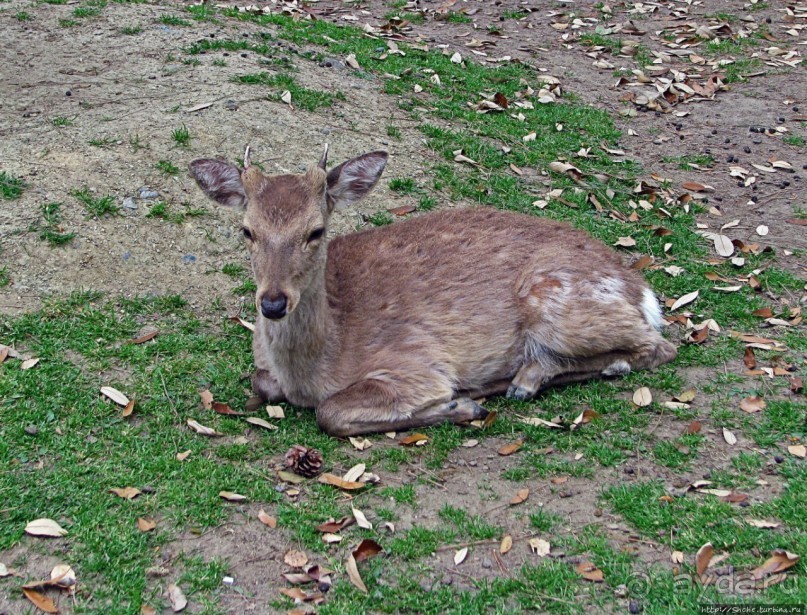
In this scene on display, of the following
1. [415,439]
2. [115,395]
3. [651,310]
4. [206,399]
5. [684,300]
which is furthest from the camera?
[684,300]

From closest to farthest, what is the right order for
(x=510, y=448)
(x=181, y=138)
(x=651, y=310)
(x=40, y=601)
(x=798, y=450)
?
(x=40, y=601)
(x=798, y=450)
(x=510, y=448)
(x=651, y=310)
(x=181, y=138)

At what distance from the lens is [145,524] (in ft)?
15.2

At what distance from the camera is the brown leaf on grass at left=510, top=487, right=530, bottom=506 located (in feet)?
16.2

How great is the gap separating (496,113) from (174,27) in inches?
152

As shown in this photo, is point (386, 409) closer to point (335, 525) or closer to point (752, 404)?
point (335, 525)

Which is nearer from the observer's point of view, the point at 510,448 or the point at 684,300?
the point at 510,448

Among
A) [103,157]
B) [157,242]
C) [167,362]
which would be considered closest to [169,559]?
[167,362]

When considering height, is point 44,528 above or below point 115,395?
above

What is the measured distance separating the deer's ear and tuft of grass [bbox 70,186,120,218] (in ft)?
7.63

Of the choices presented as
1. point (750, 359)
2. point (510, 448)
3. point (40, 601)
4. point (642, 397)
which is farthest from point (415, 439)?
point (750, 359)

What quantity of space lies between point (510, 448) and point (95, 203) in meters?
3.97

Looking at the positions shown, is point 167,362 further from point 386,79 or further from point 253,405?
point 386,79

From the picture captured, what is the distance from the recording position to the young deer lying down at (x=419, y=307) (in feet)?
18.5

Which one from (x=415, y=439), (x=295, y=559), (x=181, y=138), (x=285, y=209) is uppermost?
(x=285, y=209)
